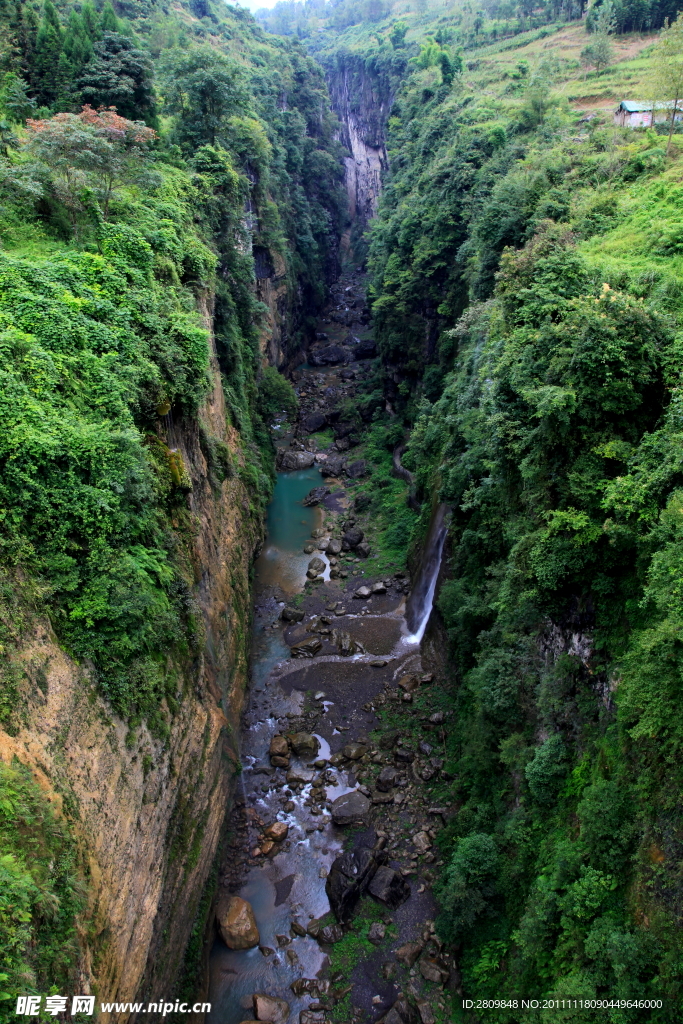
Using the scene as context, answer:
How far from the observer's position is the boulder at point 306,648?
25.4m

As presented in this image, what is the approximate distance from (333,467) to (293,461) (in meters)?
2.63

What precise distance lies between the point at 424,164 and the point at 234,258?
2112cm

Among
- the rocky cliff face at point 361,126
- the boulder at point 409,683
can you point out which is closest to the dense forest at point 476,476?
the boulder at point 409,683

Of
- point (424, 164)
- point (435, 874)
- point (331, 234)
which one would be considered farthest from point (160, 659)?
point (331, 234)

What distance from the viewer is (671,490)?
11617 millimetres

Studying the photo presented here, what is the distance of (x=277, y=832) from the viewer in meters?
18.7

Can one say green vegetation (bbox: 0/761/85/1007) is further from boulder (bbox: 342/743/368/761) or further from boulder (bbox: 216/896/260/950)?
boulder (bbox: 342/743/368/761)

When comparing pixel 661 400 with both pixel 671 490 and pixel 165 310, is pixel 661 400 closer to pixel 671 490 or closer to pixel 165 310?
pixel 671 490

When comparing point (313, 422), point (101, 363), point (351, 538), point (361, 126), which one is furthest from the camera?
point (361, 126)

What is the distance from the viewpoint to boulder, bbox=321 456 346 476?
3825cm

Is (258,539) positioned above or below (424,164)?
below

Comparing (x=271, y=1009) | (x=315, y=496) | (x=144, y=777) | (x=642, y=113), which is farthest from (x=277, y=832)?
(x=642, y=113)

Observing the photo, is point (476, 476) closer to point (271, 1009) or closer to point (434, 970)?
point (434, 970)

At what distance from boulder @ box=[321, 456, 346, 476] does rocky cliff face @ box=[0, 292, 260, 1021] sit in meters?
18.5
